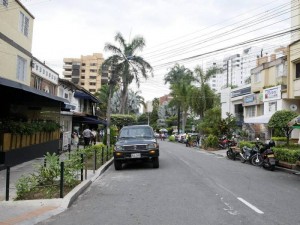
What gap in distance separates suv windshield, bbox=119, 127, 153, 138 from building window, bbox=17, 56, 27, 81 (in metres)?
7.58

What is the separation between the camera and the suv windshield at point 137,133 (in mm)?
16283

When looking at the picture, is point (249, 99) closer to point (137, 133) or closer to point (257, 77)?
point (257, 77)

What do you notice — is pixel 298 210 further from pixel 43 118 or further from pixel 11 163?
pixel 43 118

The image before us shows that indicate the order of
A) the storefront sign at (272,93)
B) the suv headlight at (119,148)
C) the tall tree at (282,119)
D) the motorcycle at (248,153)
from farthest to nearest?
the storefront sign at (272,93)
the motorcycle at (248,153)
the tall tree at (282,119)
the suv headlight at (119,148)

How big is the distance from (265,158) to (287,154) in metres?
1.19

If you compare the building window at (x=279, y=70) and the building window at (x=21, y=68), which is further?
the building window at (x=279, y=70)

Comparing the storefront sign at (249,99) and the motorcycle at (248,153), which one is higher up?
the storefront sign at (249,99)

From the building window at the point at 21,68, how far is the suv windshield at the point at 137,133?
7.58 metres

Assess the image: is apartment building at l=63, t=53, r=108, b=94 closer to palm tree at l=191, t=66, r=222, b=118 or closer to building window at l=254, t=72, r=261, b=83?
palm tree at l=191, t=66, r=222, b=118

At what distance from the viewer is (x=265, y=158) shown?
16.5m

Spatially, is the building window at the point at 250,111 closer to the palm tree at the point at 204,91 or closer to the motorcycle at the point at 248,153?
the palm tree at the point at 204,91

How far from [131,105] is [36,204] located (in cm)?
6913

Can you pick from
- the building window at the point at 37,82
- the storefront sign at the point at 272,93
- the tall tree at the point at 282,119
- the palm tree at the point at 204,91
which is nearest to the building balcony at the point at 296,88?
the storefront sign at the point at 272,93

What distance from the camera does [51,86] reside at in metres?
28.4
